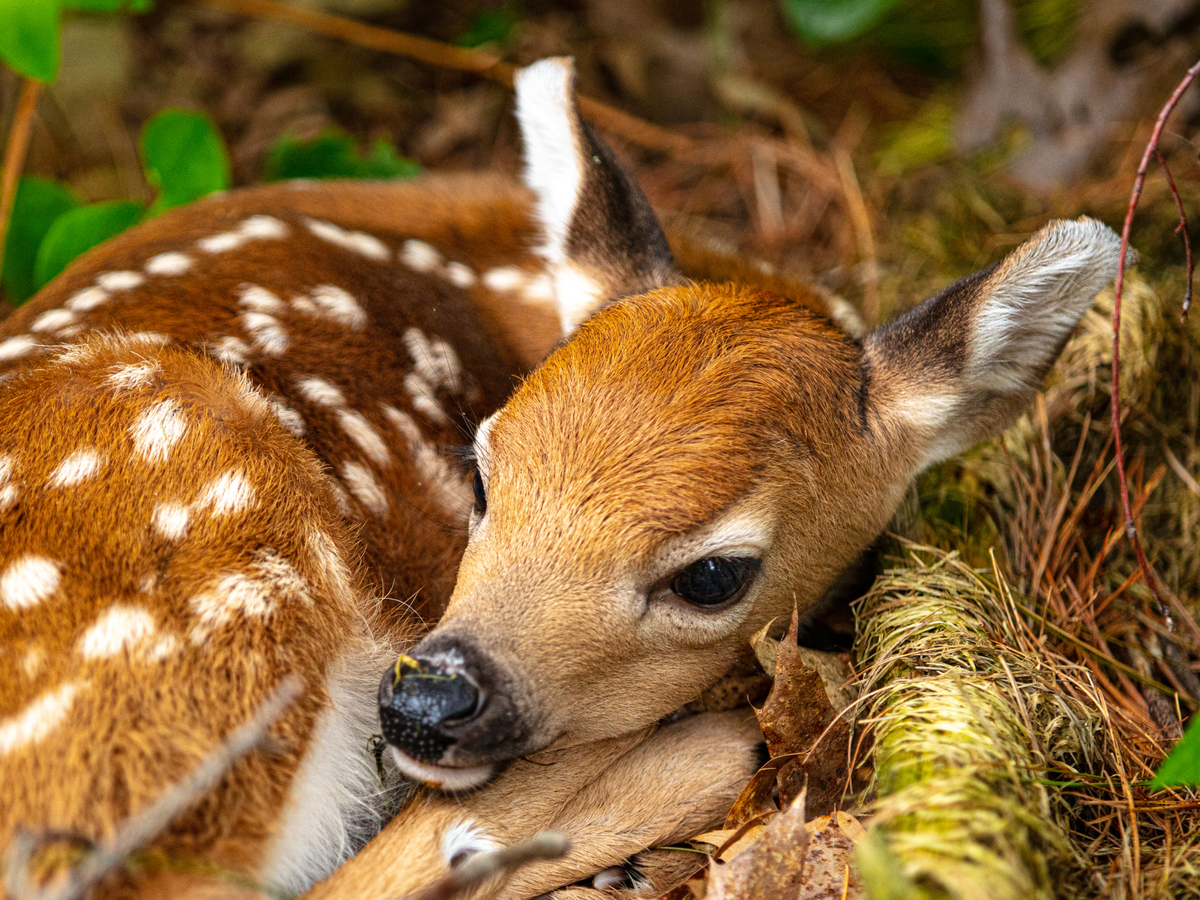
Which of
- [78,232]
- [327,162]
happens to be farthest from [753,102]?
[78,232]

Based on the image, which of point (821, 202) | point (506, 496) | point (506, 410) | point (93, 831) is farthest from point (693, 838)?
point (821, 202)

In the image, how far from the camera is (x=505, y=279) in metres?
3.33

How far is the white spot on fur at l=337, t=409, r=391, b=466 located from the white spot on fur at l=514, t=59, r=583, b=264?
0.77 m

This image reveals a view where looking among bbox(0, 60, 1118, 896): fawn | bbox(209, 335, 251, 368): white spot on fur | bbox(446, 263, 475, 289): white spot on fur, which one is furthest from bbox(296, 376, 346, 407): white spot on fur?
bbox(446, 263, 475, 289): white spot on fur

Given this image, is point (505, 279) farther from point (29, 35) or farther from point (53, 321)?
point (29, 35)

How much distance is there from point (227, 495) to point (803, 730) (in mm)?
1367

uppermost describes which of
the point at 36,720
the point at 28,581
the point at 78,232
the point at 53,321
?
the point at 78,232

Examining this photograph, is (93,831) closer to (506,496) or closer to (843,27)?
(506,496)

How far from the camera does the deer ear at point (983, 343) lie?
7.73 ft

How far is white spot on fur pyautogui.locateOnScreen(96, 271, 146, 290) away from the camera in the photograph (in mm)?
2650

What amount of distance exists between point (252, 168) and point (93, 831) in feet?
11.1

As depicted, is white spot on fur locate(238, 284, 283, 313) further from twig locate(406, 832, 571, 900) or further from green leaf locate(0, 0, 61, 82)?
twig locate(406, 832, 571, 900)

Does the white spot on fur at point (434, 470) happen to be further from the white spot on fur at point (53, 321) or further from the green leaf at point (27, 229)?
the green leaf at point (27, 229)

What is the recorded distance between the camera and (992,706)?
2.09 meters
